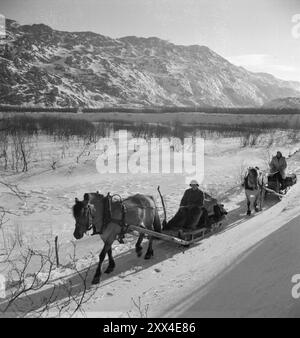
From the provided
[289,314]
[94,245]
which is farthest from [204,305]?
[94,245]

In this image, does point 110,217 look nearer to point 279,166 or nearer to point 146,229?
point 146,229

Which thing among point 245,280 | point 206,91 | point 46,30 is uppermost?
point 46,30

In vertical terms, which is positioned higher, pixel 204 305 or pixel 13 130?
pixel 13 130

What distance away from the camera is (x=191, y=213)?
8.81 meters

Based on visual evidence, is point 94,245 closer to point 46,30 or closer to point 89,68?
point 89,68

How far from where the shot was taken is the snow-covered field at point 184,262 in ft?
17.8

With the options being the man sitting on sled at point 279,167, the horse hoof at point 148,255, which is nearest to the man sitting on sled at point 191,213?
the horse hoof at point 148,255

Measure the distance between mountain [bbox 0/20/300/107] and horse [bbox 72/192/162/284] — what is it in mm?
93810

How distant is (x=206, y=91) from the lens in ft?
562

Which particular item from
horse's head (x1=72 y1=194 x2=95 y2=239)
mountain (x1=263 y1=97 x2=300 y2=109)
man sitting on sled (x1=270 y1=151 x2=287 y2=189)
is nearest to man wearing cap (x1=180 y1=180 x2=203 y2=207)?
horse's head (x1=72 y1=194 x2=95 y2=239)
